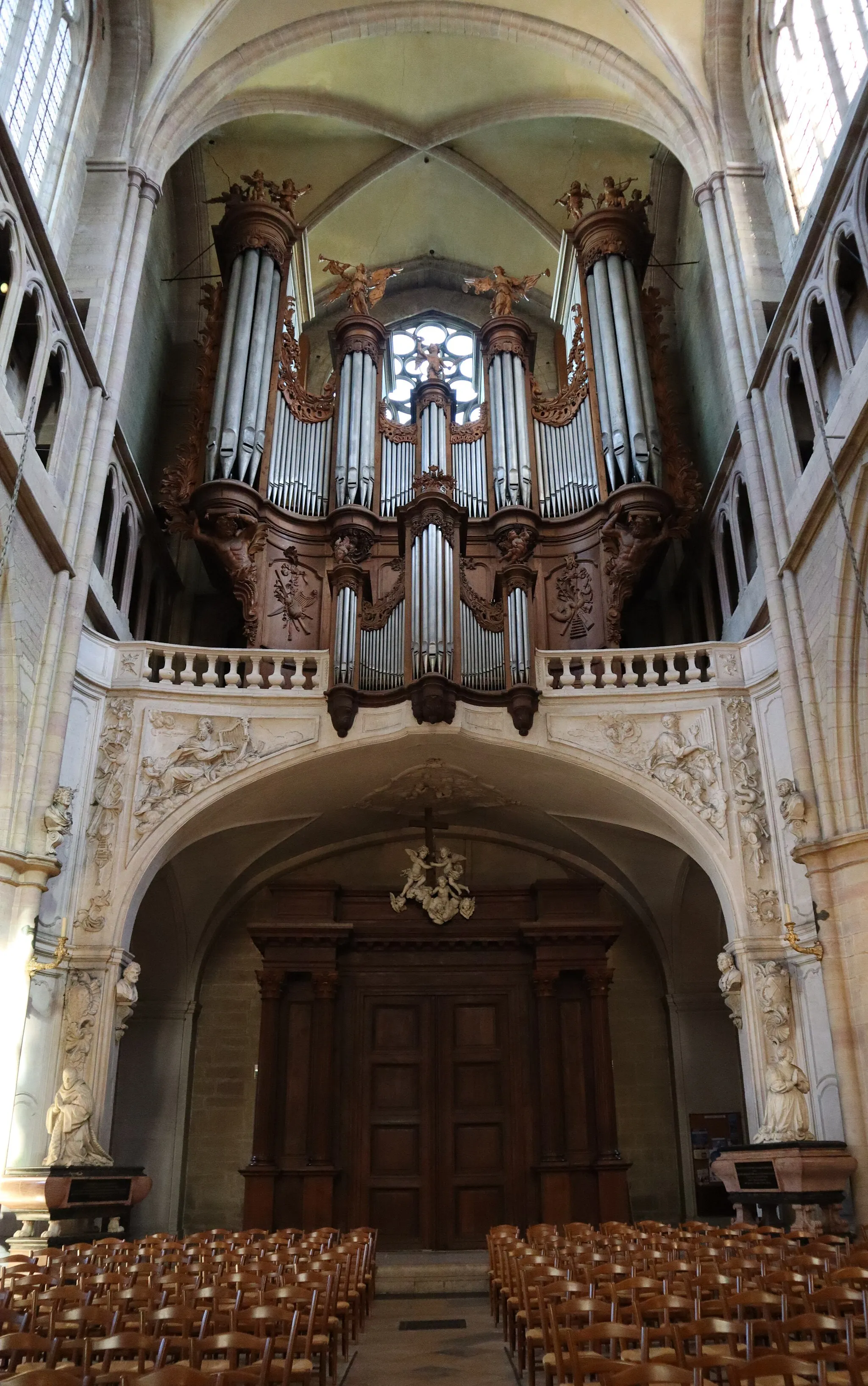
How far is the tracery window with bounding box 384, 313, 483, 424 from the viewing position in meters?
20.5

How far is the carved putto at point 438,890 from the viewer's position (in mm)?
15266

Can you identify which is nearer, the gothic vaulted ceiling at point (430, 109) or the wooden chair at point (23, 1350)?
the wooden chair at point (23, 1350)

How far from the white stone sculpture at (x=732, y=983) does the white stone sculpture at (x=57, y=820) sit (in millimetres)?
6960

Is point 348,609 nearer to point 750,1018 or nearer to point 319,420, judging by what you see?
point 319,420

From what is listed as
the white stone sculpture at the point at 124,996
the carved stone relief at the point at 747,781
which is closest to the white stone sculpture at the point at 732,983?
the carved stone relief at the point at 747,781

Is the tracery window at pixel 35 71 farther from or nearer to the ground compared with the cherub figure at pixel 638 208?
nearer to the ground

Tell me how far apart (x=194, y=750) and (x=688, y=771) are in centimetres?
579

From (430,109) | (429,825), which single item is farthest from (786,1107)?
(430,109)

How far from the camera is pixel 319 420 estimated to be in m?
17.4

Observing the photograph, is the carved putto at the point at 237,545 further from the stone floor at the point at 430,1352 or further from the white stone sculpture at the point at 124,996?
the stone floor at the point at 430,1352

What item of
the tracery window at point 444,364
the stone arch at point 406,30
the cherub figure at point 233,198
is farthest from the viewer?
the tracery window at point 444,364

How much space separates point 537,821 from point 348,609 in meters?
4.50

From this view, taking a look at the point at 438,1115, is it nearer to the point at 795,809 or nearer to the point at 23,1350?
the point at 795,809

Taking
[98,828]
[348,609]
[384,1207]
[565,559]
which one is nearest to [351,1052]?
[384,1207]
